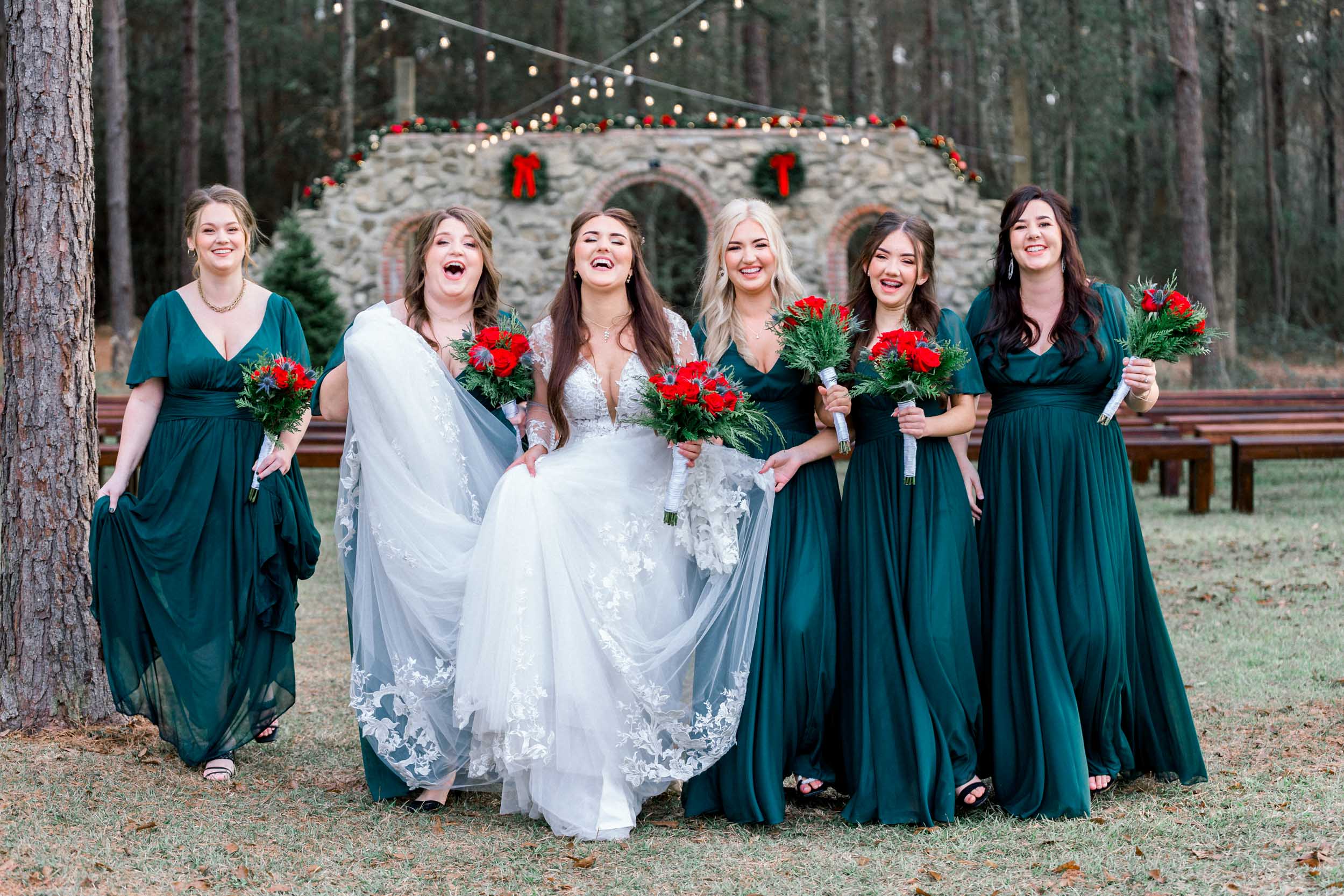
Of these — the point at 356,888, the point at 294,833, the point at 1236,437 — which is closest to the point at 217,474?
the point at 294,833

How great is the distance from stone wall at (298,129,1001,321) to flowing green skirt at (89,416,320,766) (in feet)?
46.0

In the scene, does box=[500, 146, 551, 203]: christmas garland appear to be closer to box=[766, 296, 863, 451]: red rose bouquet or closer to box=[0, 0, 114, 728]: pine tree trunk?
box=[0, 0, 114, 728]: pine tree trunk

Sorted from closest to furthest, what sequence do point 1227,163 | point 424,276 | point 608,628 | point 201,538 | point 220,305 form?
point 608,628
point 424,276
point 201,538
point 220,305
point 1227,163

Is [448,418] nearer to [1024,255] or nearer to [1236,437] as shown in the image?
[1024,255]

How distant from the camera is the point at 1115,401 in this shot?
450cm

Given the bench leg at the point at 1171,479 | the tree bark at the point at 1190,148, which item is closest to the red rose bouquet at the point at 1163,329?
the bench leg at the point at 1171,479

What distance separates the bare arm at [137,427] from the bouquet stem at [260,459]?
435 millimetres

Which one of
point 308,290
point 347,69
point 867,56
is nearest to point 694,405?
point 308,290

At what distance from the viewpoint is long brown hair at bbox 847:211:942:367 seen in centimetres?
461

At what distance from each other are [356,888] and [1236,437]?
971 cm

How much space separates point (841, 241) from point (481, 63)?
12820mm

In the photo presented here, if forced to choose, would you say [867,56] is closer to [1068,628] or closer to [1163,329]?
[1163,329]

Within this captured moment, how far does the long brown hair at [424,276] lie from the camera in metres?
4.74

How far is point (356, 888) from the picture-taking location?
3773mm
